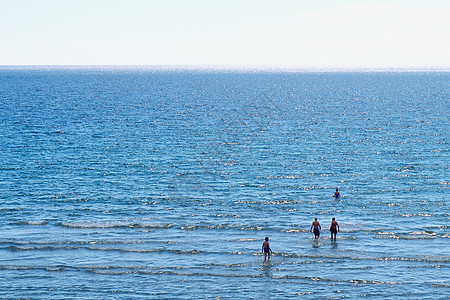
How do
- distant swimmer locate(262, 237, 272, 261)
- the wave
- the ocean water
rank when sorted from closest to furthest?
the ocean water < distant swimmer locate(262, 237, 272, 261) < the wave

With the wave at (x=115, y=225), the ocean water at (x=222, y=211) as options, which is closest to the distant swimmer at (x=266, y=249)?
the ocean water at (x=222, y=211)

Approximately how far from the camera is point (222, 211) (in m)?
Answer: 49.2

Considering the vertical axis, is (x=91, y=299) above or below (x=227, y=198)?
below

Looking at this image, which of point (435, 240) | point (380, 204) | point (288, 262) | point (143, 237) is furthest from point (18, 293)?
point (380, 204)

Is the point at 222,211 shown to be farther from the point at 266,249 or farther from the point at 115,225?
the point at 266,249

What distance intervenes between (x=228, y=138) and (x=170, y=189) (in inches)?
1313

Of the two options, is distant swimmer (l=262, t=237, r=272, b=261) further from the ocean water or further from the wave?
the wave

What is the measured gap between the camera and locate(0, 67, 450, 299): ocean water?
33.3 metres

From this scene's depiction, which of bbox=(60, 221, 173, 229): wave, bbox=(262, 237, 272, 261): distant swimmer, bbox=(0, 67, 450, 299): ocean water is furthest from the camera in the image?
bbox=(60, 221, 173, 229): wave

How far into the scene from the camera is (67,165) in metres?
67.8

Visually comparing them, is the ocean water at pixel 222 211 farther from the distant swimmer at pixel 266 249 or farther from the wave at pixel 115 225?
the distant swimmer at pixel 266 249

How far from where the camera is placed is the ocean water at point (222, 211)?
33.3m

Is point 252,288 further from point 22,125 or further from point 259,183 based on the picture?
point 22,125

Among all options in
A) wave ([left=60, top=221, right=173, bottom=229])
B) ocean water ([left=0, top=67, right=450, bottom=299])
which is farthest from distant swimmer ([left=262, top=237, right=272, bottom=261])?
wave ([left=60, top=221, right=173, bottom=229])
